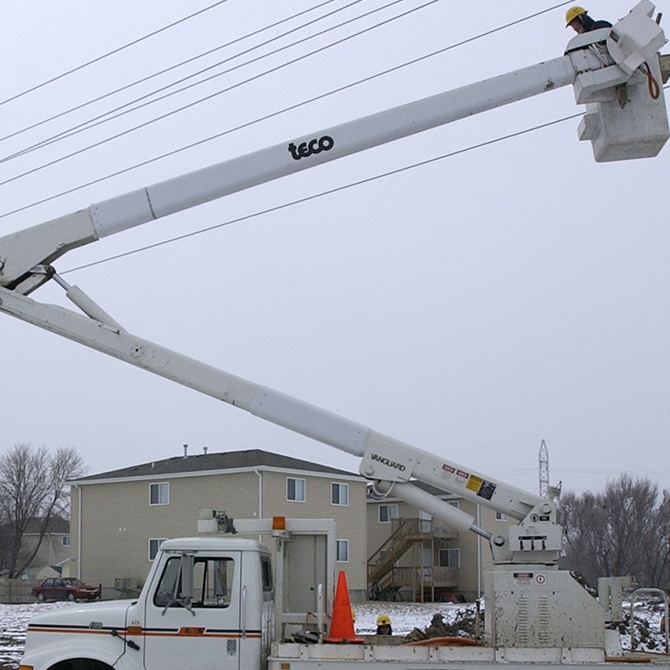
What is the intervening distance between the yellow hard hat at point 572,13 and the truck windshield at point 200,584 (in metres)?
6.61

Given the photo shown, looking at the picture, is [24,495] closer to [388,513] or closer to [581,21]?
[388,513]

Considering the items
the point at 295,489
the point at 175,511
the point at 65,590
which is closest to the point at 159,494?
the point at 175,511

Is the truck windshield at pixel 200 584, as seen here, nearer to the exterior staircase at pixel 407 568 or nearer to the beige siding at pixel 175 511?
the beige siding at pixel 175 511

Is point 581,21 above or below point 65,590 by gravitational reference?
above

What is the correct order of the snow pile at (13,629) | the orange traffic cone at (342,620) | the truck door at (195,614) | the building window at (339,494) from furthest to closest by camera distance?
the building window at (339,494), the snow pile at (13,629), the orange traffic cone at (342,620), the truck door at (195,614)

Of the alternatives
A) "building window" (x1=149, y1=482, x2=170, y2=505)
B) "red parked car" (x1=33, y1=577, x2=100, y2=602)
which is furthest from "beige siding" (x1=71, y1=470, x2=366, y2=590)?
"red parked car" (x1=33, y1=577, x2=100, y2=602)

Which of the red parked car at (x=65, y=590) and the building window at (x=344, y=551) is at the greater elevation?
the building window at (x=344, y=551)

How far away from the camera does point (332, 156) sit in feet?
33.0

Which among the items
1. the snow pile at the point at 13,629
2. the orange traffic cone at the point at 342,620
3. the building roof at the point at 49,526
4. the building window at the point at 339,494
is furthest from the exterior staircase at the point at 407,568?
the orange traffic cone at the point at 342,620

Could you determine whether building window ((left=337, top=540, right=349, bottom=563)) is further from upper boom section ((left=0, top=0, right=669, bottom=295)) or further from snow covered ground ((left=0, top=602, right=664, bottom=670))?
upper boom section ((left=0, top=0, right=669, bottom=295))

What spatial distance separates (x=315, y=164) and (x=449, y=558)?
36.8 meters

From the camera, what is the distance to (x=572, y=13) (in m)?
9.83

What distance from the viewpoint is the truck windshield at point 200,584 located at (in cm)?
936

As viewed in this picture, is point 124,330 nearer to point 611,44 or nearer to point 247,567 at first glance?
point 247,567
